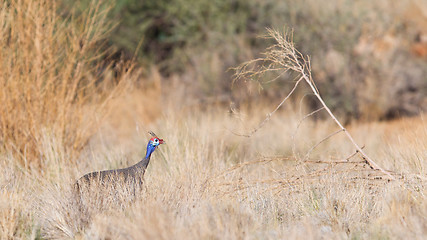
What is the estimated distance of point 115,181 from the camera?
4.52 metres

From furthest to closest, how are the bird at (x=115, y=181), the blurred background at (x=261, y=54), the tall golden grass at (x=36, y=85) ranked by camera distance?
the blurred background at (x=261, y=54) → the tall golden grass at (x=36, y=85) → the bird at (x=115, y=181)

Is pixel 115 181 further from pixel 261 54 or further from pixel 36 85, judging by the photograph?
pixel 261 54

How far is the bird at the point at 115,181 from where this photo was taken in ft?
14.3

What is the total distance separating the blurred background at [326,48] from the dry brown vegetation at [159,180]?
3.10 metres

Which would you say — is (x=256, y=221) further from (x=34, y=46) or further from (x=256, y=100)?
(x=256, y=100)

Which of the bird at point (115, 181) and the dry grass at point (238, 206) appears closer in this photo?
the dry grass at point (238, 206)

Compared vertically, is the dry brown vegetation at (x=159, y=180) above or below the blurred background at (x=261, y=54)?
below

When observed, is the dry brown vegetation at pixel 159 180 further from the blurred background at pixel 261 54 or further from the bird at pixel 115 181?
the blurred background at pixel 261 54

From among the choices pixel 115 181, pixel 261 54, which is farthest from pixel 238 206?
pixel 261 54

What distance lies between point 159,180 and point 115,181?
20.2 inches

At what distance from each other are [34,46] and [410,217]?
14.7 feet

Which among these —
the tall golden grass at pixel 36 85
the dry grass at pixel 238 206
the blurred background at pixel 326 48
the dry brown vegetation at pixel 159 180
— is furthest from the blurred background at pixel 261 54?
the dry grass at pixel 238 206

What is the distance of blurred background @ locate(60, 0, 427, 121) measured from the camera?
11.2 meters

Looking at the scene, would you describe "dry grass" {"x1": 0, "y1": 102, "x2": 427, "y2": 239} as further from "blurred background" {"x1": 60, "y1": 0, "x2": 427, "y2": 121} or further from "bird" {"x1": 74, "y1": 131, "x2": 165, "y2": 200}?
"blurred background" {"x1": 60, "y1": 0, "x2": 427, "y2": 121}
